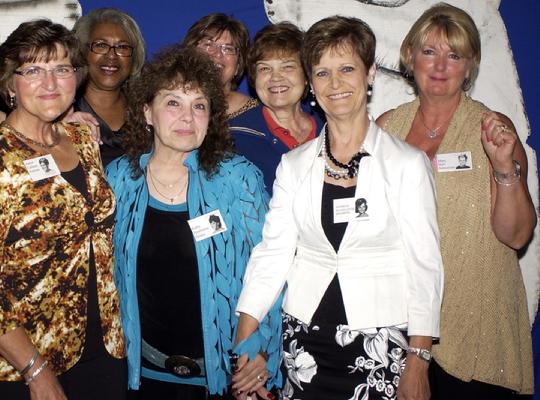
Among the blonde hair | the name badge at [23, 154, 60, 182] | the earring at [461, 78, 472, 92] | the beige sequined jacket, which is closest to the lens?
the name badge at [23, 154, 60, 182]

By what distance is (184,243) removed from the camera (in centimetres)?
265

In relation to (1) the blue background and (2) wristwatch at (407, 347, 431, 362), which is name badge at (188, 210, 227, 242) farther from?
(1) the blue background

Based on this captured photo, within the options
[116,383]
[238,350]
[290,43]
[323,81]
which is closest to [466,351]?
[238,350]

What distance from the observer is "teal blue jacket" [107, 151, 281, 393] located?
2.64 metres

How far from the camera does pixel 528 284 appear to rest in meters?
4.27

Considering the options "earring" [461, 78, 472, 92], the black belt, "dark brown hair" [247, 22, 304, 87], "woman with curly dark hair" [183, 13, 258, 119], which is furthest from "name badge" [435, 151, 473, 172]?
the black belt

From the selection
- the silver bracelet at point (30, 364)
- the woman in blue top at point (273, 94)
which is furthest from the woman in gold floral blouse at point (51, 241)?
the woman in blue top at point (273, 94)

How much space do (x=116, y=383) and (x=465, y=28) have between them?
7.09ft

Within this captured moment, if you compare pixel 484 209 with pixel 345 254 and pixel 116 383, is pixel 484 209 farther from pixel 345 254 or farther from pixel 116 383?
pixel 116 383

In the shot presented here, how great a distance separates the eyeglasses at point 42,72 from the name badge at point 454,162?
5.24ft

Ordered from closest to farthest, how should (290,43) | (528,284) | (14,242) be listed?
(14,242)
(290,43)
(528,284)

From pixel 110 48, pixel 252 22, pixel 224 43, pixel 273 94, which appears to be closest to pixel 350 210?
pixel 273 94

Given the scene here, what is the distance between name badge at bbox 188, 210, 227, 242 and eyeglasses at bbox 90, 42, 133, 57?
4.95ft

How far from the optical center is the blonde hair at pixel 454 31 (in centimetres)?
280
